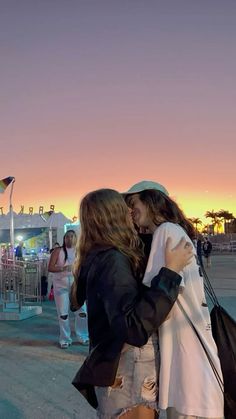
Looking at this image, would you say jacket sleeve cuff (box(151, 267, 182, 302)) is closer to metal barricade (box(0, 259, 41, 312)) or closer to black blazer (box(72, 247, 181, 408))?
black blazer (box(72, 247, 181, 408))

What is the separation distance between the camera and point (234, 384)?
2.01 meters

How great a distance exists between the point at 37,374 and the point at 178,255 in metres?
4.16

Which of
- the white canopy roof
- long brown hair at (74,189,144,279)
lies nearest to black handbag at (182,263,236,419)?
long brown hair at (74,189,144,279)

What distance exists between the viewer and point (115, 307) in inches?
73.9

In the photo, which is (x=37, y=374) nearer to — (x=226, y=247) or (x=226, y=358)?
(x=226, y=358)

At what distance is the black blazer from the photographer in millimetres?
1825

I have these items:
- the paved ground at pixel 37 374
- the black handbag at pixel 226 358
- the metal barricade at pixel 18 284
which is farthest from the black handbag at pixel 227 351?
the metal barricade at pixel 18 284

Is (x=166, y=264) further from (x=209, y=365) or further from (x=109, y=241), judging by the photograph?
(x=209, y=365)

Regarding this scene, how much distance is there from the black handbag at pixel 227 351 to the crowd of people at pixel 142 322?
5 centimetres

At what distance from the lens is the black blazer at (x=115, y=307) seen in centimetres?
183

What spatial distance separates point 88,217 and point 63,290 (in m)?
5.57

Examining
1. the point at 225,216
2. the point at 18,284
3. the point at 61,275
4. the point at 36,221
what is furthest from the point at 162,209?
the point at 225,216

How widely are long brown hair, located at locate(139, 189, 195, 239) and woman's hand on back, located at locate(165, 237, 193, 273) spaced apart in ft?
0.67

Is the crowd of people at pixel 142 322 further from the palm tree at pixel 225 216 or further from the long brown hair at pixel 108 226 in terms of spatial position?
the palm tree at pixel 225 216
